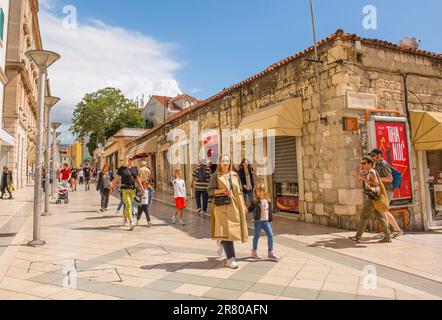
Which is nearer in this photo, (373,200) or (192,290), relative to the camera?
(192,290)

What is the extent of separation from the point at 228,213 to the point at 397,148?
570 cm

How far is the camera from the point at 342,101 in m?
7.59

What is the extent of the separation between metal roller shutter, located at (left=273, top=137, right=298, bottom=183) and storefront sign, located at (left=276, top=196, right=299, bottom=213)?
1.83ft

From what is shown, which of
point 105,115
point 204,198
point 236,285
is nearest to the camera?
point 236,285

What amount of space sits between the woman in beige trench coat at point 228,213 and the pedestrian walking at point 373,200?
9.61 ft

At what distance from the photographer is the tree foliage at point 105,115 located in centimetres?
4675

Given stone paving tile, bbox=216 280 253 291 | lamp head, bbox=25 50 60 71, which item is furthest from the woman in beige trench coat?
lamp head, bbox=25 50 60 71

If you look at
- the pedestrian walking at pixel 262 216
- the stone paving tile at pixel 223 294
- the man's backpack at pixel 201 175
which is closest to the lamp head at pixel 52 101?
the man's backpack at pixel 201 175

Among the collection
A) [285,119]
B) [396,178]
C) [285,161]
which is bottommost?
[396,178]

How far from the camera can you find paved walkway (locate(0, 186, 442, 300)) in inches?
142

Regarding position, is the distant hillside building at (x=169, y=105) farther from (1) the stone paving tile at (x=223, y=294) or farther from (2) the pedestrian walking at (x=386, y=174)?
(1) the stone paving tile at (x=223, y=294)

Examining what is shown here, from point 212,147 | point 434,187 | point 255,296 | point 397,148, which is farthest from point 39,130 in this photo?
point 434,187

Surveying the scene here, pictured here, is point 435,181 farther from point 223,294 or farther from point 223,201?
point 223,294
